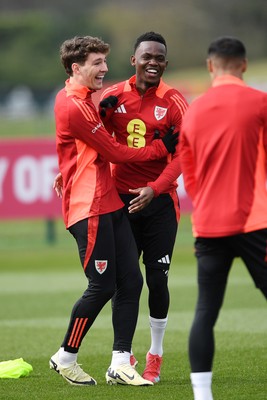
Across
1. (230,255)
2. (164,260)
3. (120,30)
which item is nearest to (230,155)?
(230,255)

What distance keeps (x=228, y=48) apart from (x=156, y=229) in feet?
7.14

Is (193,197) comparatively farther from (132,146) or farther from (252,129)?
(132,146)

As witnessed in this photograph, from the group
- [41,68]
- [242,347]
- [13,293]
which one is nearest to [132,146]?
[242,347]

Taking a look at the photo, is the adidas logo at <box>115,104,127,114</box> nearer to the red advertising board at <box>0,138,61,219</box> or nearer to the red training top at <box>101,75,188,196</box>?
the red training top at <box>101,75,188,196</box>

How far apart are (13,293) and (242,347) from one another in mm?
5575

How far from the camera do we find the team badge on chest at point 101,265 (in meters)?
7.72

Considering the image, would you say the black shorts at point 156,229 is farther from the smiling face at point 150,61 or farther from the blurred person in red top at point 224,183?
the blurred person in red top at point 224,183

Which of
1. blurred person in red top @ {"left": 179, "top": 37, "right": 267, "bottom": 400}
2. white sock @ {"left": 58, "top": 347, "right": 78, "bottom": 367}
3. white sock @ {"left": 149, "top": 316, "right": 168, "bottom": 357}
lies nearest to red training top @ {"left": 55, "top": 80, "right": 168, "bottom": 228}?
white sock @ {"left": 58, "top": 347, "right": 78, "bottom": 367}

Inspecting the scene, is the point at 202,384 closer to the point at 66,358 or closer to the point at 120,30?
the point at 66,358

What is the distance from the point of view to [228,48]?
6.35 metres

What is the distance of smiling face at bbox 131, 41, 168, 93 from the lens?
26.6 ft

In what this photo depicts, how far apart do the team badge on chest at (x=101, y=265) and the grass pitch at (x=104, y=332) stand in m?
0.82

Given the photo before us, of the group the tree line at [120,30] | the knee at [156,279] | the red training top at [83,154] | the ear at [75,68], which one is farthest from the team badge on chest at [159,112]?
the tree line at [120,30]

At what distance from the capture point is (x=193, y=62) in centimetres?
6538
